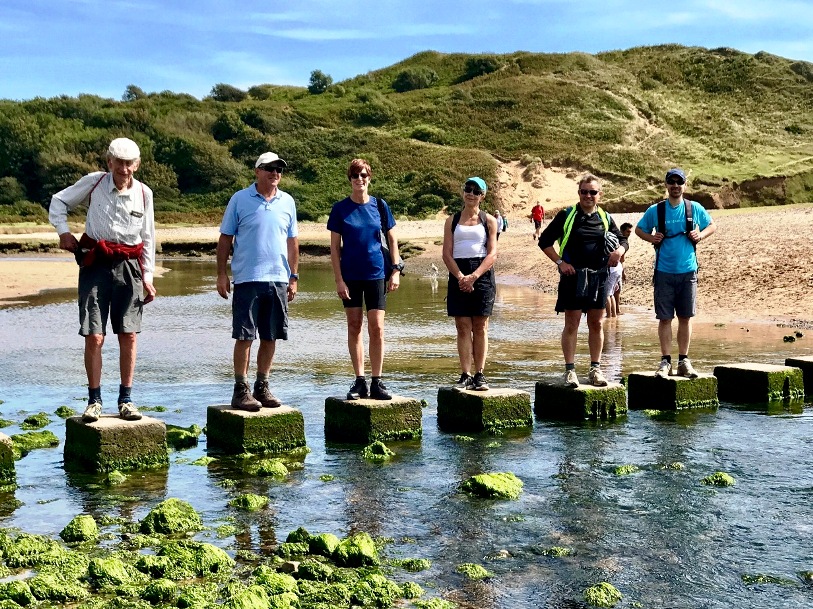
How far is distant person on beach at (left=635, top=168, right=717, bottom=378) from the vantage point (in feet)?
32.9

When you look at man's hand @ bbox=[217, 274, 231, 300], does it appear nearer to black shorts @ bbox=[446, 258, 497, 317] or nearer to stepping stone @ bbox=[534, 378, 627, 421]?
black shorts @ bbox=[446, 258, 497, 317]

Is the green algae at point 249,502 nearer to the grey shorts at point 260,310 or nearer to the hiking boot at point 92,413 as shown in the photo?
the hiking boot at point 92,413

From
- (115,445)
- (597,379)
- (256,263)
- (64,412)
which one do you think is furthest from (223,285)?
(597,379)

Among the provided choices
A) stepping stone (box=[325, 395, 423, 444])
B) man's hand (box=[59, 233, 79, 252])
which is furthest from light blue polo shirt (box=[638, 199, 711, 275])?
man's hand (box=[59, 233, 79, 252])

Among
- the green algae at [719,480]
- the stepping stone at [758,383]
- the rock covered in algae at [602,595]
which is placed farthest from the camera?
the stepping stone at [758,383]

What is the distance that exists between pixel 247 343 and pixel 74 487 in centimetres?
178

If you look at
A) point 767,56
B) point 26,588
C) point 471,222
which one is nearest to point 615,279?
point 471,222

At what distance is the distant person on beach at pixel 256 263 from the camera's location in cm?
811

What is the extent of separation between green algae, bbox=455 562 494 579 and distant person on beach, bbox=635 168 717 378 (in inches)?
199

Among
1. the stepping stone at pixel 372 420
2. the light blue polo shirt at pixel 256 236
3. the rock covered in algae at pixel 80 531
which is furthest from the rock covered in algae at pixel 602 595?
the light blue polo shirt at pixel 256 236

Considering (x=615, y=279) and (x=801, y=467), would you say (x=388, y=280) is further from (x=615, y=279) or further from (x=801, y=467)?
(x=615, y=279)

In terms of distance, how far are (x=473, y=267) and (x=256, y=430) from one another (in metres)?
2.25

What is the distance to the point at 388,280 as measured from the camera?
8641 millimetres

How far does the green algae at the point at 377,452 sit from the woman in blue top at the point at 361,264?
24.4 inches
